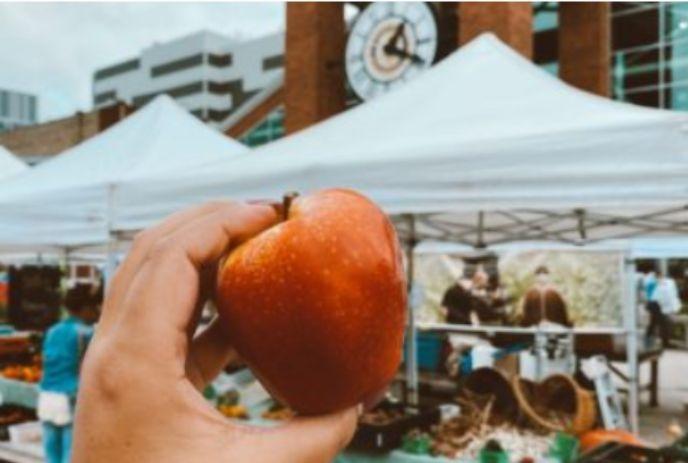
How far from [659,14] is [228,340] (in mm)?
20035

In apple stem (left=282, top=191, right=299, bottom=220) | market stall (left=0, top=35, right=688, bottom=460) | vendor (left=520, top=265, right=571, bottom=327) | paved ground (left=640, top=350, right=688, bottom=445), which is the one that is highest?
market stall (left=0, top=35, right=688, bottom=460)

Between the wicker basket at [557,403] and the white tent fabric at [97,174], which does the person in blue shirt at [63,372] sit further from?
the wicker basket at [557,403]

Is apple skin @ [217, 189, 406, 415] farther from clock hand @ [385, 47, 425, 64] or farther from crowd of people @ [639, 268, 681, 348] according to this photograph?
crowd of people @ [639, 268, 681, 348]

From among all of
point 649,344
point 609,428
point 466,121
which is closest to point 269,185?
Answer: point 466,121

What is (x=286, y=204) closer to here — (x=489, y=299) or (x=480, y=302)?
(x=480, y=302)

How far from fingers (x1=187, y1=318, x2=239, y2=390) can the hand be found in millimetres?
118

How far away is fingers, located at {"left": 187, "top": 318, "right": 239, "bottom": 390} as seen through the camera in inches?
31.5

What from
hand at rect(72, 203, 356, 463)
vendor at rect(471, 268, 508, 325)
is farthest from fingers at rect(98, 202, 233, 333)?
vendor at rect(471, 268, 508, 325)

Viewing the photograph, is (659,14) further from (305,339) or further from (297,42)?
(305,339)

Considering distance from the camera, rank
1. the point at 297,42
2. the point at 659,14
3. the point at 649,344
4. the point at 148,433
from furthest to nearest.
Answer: the point at 659,14 < the point at 297,42 < the point at 649,344 < the point at 148,433

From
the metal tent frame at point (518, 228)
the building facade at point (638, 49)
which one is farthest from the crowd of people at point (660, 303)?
the metal tent frame at point (518, 228)

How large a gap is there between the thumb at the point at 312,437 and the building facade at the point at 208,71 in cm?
6553

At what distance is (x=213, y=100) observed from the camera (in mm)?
70562

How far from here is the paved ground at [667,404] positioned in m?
8.83
